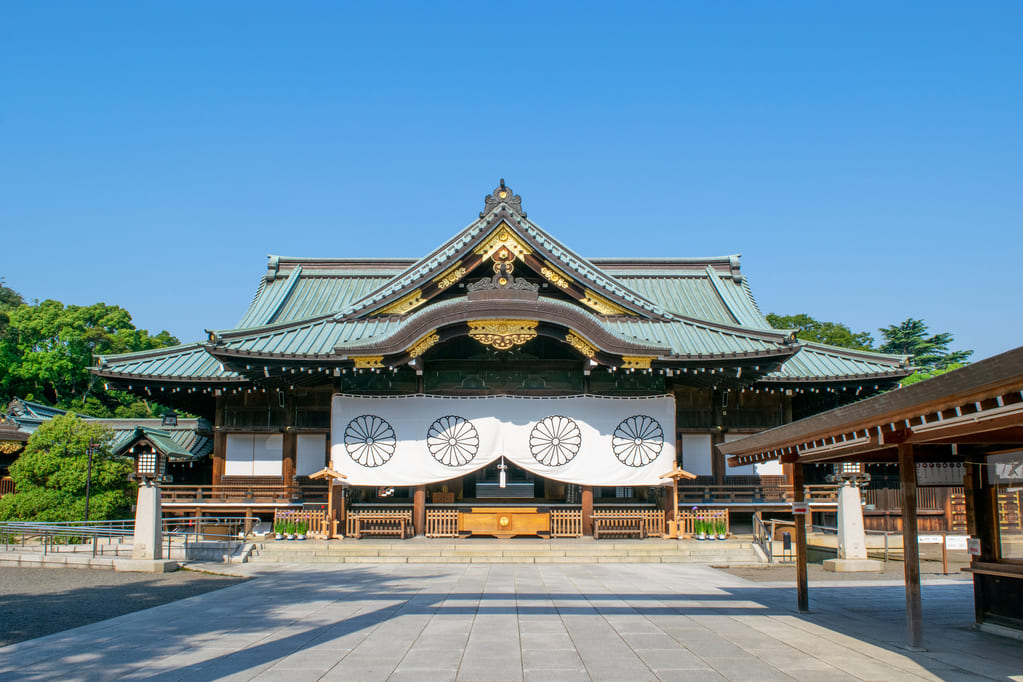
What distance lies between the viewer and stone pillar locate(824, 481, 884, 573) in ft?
54.3

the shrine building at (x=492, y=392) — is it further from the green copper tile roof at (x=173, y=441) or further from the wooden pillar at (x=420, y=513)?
the green copper tile roof at (x=173, y=441)

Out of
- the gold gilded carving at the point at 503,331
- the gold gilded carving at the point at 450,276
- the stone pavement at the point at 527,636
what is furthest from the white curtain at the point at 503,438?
the stone pavement at the point at 527,636

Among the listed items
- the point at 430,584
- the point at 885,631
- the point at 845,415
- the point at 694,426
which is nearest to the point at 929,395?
the point at 845,415

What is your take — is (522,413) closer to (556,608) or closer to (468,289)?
(468,289)

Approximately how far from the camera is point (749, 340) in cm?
2133

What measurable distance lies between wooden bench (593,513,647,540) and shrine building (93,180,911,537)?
13 cm

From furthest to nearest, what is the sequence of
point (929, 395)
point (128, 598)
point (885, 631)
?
point (128, 598) < point (885, 631) < point (929, 395)

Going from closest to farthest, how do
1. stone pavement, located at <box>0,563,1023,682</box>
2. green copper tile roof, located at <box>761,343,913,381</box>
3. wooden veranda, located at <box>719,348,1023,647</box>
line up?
wooden veranda, located at <box>719,348,1023,647</box>, stone pavement, located at <box>0,563,1023,682</box>, green copper tile roof, located at <box>761,343,913,381</box>

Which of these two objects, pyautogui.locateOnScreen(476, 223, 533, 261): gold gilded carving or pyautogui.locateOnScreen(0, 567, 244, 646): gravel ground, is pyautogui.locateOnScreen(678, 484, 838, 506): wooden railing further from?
pyautogui.locateOnScreen(0, 567, 244, 646): gravel ground

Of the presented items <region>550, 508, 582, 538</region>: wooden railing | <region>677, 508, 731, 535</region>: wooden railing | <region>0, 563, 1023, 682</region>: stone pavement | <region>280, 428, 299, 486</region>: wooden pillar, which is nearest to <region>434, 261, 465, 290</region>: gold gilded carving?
<region>280, 428, 299, 486</region>: wooden pillar

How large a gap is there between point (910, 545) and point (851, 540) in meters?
9.34

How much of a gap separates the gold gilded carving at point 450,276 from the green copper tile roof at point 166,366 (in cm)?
654

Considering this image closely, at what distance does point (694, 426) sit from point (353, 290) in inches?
542

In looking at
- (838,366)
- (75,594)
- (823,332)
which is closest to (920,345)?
(823,332)
